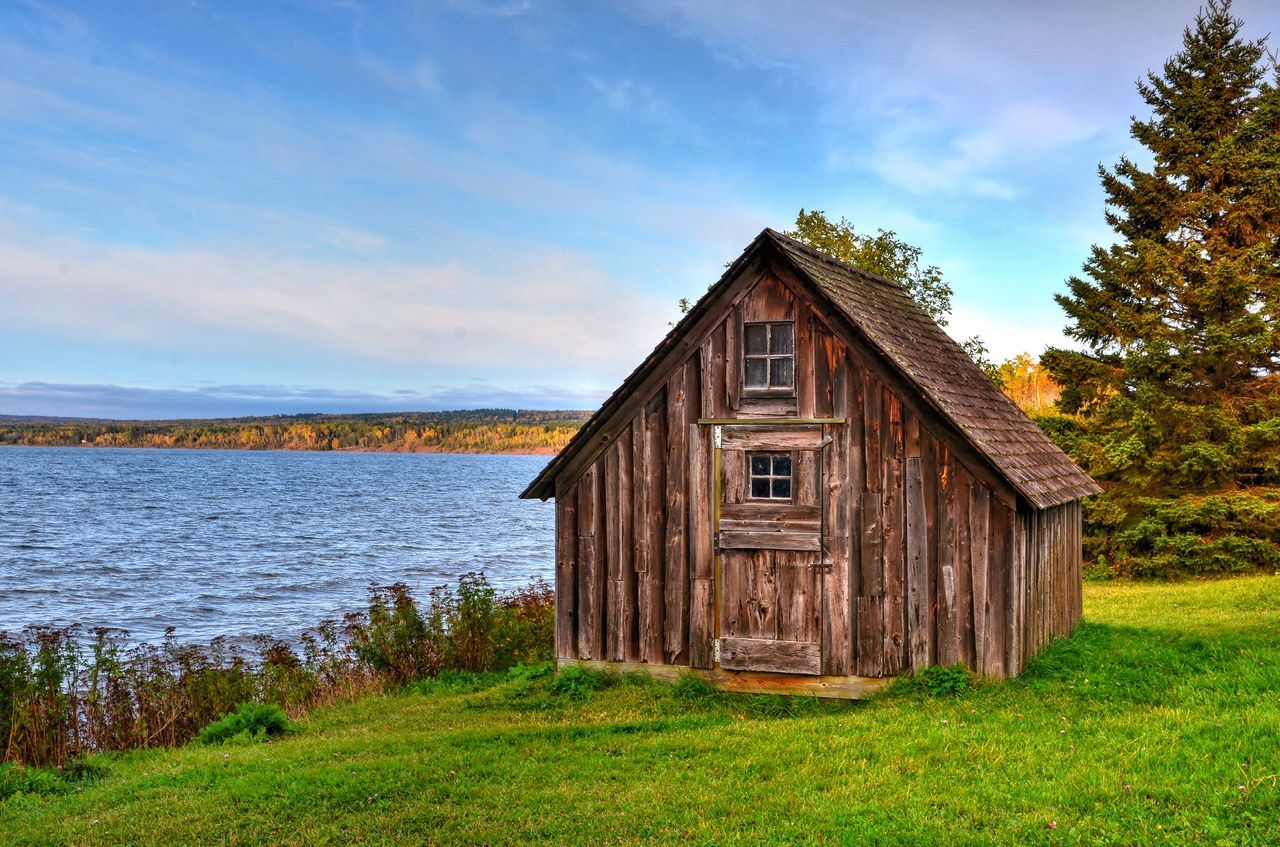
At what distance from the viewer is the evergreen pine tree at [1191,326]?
2291 centimetres

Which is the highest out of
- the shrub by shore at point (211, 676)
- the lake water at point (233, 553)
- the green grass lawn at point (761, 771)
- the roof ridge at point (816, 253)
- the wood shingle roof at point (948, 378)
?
the roof ridge at point (816, 253)

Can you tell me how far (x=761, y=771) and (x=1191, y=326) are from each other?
21.0m

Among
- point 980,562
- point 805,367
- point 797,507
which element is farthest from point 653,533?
point 980,562

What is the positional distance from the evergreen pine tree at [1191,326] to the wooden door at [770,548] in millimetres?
14727

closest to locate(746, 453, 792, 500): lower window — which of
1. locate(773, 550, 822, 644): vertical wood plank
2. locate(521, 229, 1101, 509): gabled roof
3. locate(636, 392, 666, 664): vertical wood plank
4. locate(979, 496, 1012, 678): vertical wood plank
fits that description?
locate(773, 550, 822, 644): vertical wood plank

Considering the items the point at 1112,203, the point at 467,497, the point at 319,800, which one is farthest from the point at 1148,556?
the point at 467,497

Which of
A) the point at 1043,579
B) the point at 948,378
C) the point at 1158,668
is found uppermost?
the point at 948,378

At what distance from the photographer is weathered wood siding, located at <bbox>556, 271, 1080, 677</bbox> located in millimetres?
11680

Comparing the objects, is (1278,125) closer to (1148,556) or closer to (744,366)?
(1148,556)

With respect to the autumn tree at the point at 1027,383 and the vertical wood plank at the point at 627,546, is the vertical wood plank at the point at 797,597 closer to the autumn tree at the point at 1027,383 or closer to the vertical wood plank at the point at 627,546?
the vertical wood plank at the point at 627,546

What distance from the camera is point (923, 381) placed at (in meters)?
12.0

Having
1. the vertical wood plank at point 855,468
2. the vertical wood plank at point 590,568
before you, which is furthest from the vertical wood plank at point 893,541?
the vertical wood plank at point 590,568

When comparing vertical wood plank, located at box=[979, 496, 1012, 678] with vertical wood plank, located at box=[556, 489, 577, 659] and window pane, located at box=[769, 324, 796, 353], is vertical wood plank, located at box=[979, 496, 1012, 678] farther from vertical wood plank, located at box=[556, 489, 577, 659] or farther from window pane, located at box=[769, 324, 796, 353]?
vertical wood plank, located at box=[556, 489, 577, 659]

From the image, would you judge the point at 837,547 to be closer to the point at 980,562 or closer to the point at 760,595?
the point at 760,595
